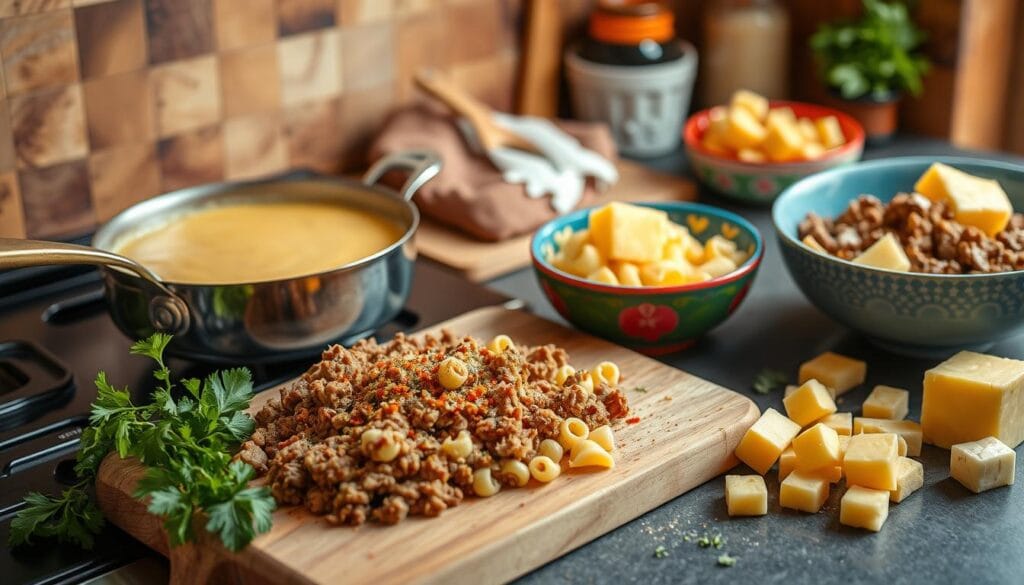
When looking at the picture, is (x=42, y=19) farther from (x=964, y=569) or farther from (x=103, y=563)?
(x=964, y=569)

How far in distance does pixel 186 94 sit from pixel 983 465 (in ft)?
3.77

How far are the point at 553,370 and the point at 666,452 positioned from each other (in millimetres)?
169

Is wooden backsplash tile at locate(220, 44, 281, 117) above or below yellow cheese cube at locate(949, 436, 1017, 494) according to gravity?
above

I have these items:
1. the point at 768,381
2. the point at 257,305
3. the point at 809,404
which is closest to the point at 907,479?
the point at 809,404

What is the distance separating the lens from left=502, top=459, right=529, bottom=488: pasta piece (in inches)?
42.6

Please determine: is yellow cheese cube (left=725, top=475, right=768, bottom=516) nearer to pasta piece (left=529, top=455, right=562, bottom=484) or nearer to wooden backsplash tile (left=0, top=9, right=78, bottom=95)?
pasta piece (left=529, top=455, right=562, bottom=484)

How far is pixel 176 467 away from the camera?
104cm

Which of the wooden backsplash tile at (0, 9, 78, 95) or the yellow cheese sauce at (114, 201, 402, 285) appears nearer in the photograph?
the yellow cheese sauce at (114, 201, 402, 285)

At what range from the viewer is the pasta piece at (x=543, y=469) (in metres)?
1.09

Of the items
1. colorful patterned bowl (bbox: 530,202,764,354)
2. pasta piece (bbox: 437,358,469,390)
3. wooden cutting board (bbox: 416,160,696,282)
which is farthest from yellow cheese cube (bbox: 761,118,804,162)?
pasta piece (bbox: 437,358,469,390)

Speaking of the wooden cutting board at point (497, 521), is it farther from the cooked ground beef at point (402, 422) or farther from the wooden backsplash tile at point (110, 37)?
the wooden backsplash tile at point (110, 37)

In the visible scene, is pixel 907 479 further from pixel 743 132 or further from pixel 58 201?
pixel 58 201

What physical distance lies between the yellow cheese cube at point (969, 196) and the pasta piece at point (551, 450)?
613 mm

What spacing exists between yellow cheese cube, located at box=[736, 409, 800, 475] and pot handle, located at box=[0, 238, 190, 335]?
58 cm
